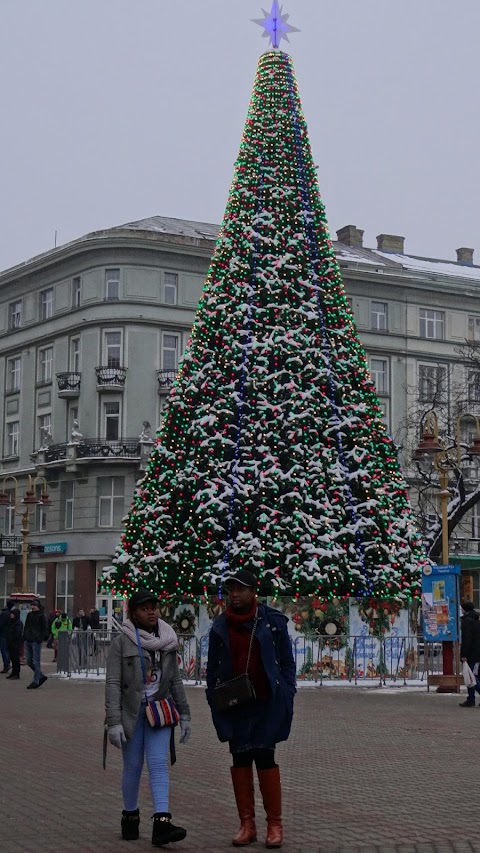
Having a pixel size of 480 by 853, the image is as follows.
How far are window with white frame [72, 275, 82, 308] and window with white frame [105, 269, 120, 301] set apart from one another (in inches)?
74.5

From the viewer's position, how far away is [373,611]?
27.3 meters

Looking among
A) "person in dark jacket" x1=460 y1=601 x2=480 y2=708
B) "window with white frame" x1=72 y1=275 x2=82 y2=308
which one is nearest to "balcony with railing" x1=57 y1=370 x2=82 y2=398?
"window with white frame" x1=72 y1=275 x2=82 y2=308

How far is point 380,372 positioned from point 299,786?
2143 inches

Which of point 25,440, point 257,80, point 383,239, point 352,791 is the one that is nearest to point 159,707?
point 352,791

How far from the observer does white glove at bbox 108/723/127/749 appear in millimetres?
8117

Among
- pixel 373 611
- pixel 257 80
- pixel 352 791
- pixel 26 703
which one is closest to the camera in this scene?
pixel 352 791

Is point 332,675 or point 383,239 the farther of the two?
point 383,239

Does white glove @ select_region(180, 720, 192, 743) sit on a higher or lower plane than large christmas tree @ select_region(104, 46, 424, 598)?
lower

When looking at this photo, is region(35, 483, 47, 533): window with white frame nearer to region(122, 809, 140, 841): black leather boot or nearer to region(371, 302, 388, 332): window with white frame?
region(371, 302, 388, 332): window with white frame

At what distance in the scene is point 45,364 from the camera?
61.8 m

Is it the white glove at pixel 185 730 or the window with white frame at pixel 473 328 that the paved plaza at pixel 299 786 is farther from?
the window with white frame at pixel 473 328

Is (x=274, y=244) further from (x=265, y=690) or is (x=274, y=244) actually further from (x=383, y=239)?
(x=383, y=239)

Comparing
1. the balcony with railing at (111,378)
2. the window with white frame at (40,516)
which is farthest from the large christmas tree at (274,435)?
the window with white frame at (40,516)

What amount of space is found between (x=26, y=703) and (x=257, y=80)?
15564mm
